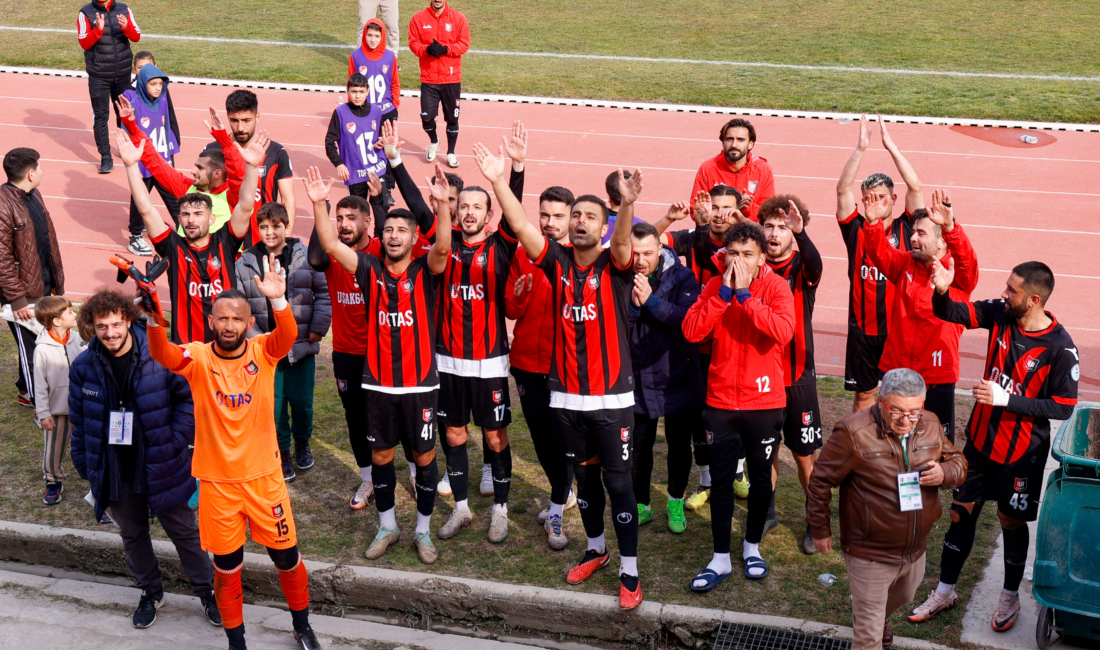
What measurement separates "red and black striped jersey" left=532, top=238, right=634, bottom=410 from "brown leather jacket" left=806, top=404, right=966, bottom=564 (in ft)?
4.15

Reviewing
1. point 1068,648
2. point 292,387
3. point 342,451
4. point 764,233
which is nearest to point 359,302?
point 292,387

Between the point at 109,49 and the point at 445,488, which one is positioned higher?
the point at 109,49

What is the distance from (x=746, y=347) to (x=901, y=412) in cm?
115

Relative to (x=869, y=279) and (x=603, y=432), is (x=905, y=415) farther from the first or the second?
(x=869, y=279)

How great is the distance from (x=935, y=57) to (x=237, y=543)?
67.5 feet

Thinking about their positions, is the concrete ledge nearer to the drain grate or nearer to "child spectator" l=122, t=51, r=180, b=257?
the drain grate

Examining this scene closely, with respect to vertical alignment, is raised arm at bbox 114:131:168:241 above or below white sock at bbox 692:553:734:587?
above

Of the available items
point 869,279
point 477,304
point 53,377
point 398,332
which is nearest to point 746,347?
point 869,279

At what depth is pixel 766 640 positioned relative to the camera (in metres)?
5.53

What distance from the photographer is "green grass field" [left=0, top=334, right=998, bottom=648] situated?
5.89 metres

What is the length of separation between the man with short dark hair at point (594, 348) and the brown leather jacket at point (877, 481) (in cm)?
119

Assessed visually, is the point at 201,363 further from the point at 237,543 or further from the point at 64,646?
the point at 64,646

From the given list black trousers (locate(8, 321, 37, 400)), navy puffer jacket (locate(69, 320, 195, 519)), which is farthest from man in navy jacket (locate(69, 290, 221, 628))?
black trousers (locate(8, 321, 37, 400))

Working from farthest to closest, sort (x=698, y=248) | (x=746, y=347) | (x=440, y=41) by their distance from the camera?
(x=440, y=41)
(x=698, y=248)
(x=746, y=347)
